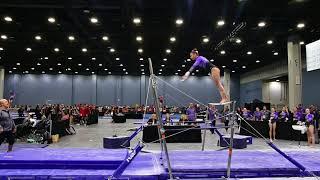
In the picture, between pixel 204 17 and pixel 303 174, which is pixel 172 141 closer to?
pixel 204 17

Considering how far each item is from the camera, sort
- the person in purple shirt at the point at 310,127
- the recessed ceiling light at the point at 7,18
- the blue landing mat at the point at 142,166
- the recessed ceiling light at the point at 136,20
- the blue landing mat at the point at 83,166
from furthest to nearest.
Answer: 1. the recessed ceiling light at the point at 136,20
2. the recessed ceiling light at the point at 7,18
3. the person in purple shirt at the point at 310,127
4. the blue landing mat at the point at 142,166
5. the blue landing mat at the point at 83,166

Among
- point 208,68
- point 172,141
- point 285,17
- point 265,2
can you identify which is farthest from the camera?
point 285,17

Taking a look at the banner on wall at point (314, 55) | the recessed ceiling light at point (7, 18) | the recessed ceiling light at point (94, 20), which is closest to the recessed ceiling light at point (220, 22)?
the banner on wall at point (314, 55)

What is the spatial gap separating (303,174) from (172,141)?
8.54 metres

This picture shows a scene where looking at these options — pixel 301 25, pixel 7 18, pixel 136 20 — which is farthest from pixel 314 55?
pixel 7 18

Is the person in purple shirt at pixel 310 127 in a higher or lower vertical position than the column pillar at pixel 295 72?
lower

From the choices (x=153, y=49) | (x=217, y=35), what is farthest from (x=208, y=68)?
(x=153, y=49)

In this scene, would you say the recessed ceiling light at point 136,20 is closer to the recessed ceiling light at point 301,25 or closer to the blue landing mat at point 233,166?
the recessed ceiling light at point 301,25

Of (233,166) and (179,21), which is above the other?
(179,21)

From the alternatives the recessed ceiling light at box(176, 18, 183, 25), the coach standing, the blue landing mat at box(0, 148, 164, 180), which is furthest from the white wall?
the coach standing

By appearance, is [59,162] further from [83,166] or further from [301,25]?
[301,25]

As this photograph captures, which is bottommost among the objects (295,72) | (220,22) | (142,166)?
(142,166)

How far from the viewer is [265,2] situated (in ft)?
43.1

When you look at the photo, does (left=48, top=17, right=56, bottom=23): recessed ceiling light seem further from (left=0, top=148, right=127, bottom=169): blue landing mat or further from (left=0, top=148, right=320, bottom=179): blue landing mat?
(left=0, top=148, right=127, bottom=169): blue landing mat
